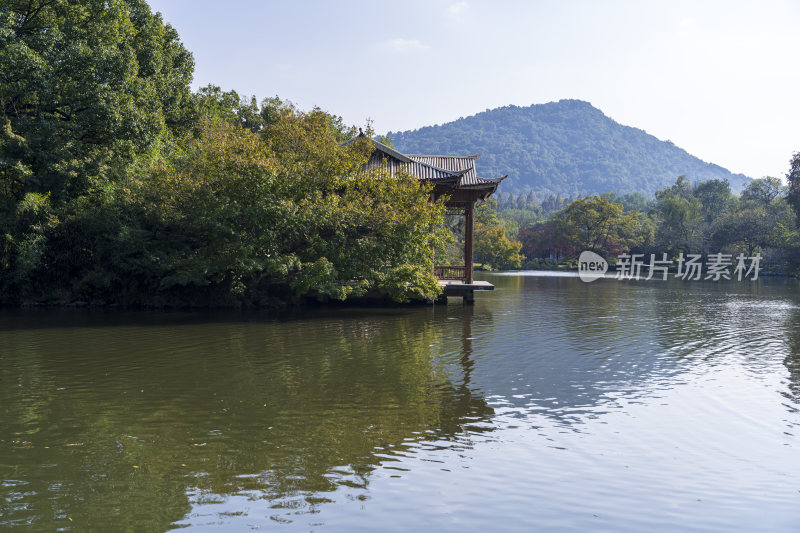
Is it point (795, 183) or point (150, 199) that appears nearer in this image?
point (150, 199)

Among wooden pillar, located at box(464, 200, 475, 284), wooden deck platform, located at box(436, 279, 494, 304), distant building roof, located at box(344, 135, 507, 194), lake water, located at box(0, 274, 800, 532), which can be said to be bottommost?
lake water, located at box(0, 274, 800, 532)

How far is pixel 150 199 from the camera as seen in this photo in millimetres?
22922

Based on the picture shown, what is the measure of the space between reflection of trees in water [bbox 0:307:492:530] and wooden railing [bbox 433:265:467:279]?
1125 centimetres

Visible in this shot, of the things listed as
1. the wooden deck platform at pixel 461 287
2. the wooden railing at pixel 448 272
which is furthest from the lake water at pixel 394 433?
the wooden railing at pixel 448 272

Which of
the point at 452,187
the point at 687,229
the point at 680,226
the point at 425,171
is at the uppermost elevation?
the point at 680,226

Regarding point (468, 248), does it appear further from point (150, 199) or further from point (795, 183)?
point (795, 183)

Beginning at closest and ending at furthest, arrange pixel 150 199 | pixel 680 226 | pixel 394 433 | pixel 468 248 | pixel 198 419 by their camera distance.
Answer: pixel 394 433
pixel 198 419
pixel 150 199
pixel 468 248
pixel 680 226

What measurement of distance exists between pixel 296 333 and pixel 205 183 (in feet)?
27.1

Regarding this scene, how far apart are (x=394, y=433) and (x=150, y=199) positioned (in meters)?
18.8

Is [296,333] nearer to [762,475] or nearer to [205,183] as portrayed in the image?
[205,183]

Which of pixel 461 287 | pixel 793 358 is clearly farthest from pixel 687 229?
pixel 793 358

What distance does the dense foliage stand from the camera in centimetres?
2102

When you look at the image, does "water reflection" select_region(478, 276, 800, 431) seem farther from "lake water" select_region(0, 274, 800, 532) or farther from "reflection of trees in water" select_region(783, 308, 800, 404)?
"reflection of trees in water" select_region(783, 308, 800, 404)

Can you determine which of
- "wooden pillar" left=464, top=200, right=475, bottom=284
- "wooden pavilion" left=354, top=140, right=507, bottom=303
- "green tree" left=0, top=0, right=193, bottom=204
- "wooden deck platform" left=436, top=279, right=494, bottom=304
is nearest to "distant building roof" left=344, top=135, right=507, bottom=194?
"wooden pavilion" left=354, top=140, right=507, bottom=303
